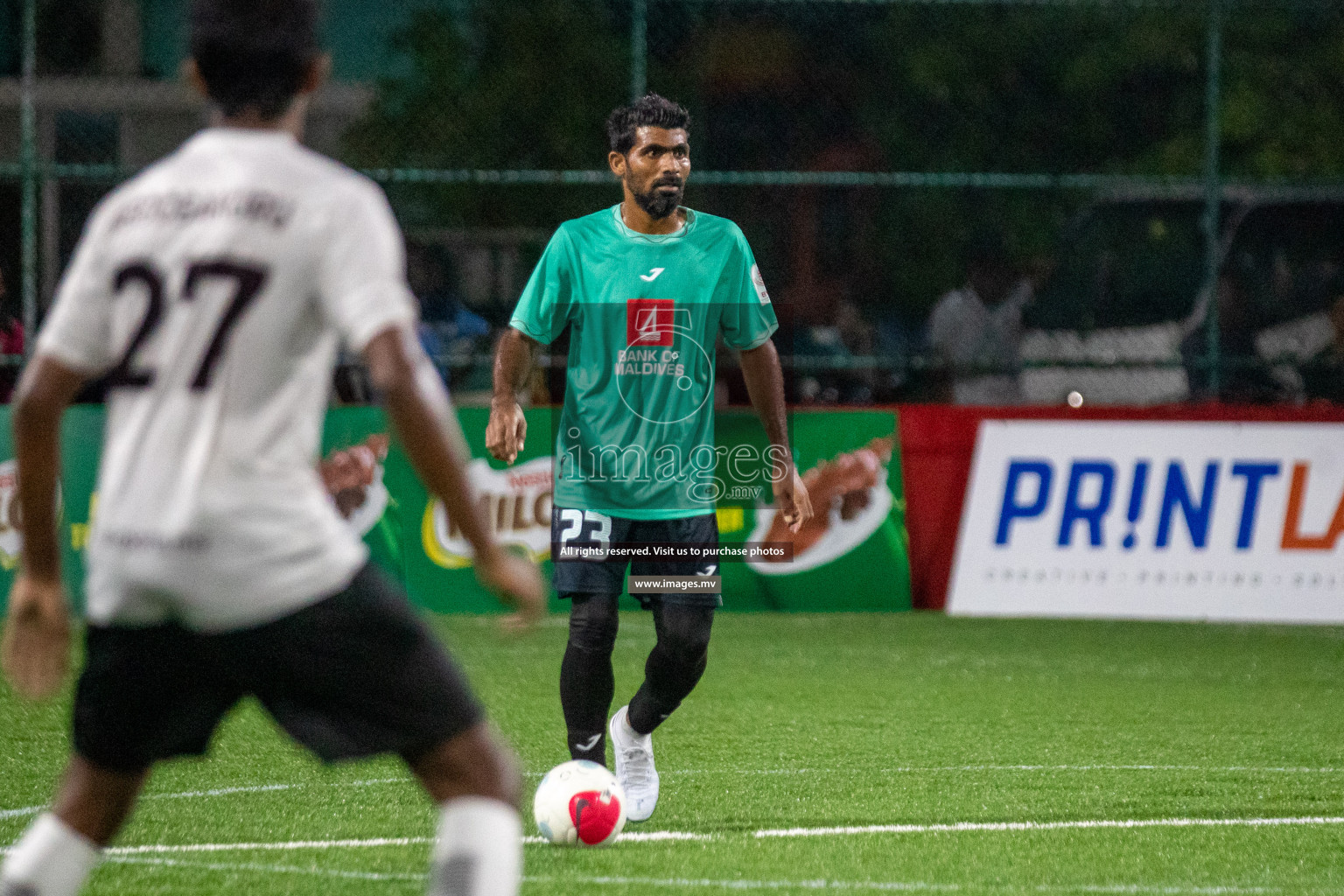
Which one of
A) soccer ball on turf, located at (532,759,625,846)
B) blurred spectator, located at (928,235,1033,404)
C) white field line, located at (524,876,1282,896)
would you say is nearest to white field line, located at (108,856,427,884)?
white field line, located at (524,876,1282,896)

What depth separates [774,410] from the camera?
604 centimetres

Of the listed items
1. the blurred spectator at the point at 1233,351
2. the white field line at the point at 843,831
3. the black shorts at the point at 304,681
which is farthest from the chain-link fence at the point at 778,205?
the black shorts at the point at 304,681

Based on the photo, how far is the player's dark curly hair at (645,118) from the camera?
19.6ft

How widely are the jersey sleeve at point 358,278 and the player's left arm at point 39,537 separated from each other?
43 cm

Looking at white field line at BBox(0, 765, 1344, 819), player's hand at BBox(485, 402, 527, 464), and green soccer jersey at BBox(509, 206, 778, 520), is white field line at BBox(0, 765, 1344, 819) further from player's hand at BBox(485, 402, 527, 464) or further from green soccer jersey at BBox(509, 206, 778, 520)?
player's hand at BBox(485, 402, 527, 464)

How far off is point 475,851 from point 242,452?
0.77 m

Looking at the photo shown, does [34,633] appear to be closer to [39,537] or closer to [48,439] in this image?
[39,537]

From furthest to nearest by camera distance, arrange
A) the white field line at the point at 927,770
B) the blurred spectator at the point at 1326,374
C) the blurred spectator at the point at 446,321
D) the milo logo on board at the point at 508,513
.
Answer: the blurred spectator at the point at 1326,374
the blurred spectator at the point at 446,321
the milo logo on board at the point at 508,513
the white field line at the point at 927,770

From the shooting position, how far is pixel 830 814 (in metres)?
5.97

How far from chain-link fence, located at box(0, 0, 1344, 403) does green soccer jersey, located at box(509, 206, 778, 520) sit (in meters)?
6.92

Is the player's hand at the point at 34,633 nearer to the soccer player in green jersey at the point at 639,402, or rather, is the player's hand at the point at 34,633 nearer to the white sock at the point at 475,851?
the white sock at the point at 475,851

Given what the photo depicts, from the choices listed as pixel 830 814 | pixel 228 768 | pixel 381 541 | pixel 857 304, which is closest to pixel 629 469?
pixel 830 814

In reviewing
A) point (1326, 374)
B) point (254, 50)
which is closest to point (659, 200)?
point (254, 50)

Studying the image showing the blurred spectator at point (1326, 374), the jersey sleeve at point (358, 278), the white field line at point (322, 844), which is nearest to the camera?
the jersey sleeve at point (358, 278)
